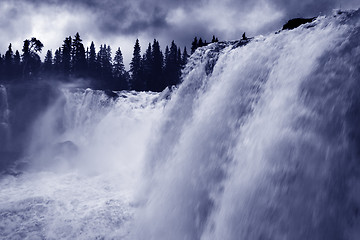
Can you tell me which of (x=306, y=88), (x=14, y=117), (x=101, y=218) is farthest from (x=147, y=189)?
(x=14, y=117)

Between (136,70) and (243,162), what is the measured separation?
136 feet

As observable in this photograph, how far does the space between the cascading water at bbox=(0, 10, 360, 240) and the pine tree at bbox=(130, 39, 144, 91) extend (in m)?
30.9

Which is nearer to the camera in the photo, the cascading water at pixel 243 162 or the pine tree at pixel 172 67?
the cascading water at pixel 243 162

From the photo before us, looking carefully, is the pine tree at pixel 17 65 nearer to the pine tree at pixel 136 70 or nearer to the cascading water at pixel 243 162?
the pine tree at pixel 136 70

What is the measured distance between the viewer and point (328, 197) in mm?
3287

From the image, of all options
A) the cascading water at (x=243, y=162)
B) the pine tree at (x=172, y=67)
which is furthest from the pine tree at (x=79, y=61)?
the cascading water at (x=243, y=162)

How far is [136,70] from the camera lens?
43.9 m

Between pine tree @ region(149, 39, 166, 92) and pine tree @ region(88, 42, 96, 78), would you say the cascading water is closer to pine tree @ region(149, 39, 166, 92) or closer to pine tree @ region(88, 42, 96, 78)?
pine tree @ region(149, 39, 166, 92)

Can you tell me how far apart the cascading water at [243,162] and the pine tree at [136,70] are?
30.9m

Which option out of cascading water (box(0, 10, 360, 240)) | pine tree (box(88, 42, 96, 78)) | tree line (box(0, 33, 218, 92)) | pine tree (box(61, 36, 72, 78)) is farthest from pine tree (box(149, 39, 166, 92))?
cascading water (box(0, 10, 360, 240))

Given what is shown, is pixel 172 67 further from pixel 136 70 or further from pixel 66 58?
pixel 66 58

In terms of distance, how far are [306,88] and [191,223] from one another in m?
3.41

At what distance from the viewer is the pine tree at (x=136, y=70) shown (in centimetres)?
4088

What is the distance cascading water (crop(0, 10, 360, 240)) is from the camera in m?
3.46
